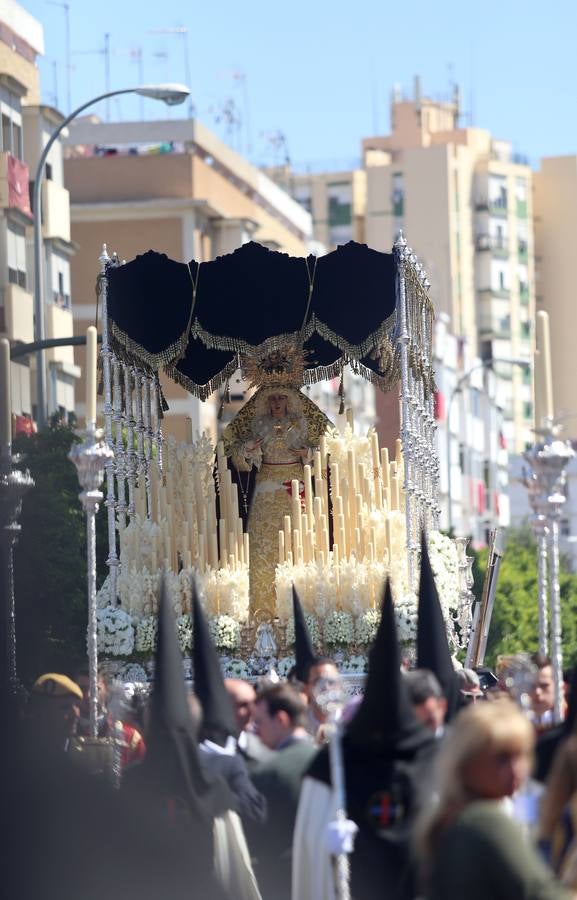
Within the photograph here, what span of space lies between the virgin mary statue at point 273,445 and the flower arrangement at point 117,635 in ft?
6.86

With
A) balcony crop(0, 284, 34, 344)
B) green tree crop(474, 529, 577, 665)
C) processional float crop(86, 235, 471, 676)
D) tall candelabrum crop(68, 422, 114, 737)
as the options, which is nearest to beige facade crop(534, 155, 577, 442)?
green tree crop(474, 529, 577, 665)

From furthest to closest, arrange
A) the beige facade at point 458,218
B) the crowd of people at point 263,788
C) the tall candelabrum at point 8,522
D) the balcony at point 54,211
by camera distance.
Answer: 1. the beige facade at point 458,218
2. the balcony at point 54,211
3. the tall candelabrum at point 8,522
4. the crowd of people at point 263,788

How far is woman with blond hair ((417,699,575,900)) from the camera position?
22.0 feet

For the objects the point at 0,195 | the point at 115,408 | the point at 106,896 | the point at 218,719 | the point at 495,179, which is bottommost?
the point at 106,896

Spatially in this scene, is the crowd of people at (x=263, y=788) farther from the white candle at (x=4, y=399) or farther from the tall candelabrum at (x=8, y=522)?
the white candle at (x=4, y=399)

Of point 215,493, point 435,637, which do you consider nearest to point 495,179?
point 215,493

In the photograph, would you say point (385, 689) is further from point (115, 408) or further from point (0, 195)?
point (0, 195)

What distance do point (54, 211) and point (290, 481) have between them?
2977 cm

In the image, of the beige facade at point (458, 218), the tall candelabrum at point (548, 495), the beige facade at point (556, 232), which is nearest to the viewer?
the tall candelabrum at point (548, 495)

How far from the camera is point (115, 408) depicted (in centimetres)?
2022

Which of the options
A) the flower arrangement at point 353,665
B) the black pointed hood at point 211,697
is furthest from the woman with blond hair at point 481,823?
the flower arrangement at point 353,665

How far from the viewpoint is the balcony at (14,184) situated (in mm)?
44500

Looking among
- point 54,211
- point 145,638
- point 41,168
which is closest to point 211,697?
point 145,638

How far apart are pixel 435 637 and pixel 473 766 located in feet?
17.9
